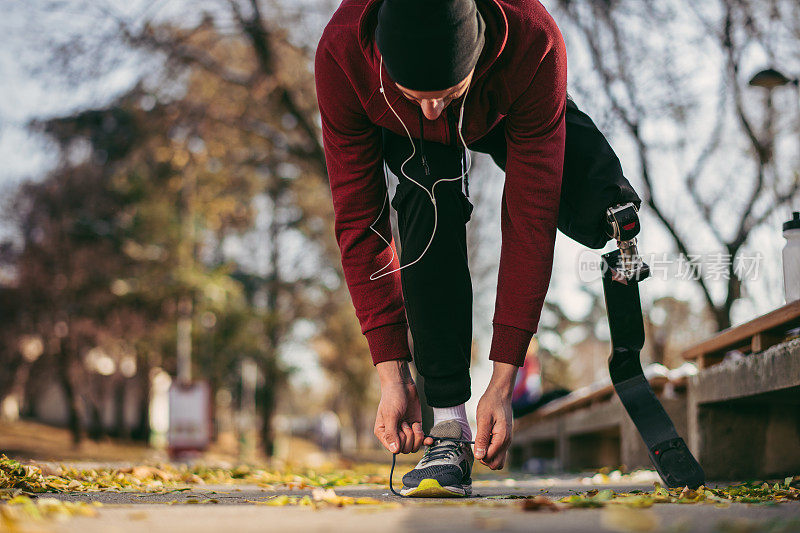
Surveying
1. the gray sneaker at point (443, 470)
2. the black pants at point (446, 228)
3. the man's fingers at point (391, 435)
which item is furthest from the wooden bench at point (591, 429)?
the man's fingers at point (391, 435)

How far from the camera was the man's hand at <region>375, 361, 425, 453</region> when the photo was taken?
2356 millimetres

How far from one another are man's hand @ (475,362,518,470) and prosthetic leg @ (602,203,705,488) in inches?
19.2

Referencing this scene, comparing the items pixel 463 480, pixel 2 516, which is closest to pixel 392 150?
pixel 463 480

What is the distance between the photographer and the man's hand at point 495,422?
2.25 m

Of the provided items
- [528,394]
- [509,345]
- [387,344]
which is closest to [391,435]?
[387,344]

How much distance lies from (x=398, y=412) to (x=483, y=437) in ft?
0.92

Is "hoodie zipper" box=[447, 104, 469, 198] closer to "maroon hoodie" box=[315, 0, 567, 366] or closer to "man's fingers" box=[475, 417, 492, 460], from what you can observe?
"maroon hoodie" box=[315, 0, 567, 366]

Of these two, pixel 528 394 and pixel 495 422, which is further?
pixel 528 394

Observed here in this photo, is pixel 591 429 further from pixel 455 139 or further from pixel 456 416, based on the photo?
pixel 455 139

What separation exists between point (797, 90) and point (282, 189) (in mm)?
16175

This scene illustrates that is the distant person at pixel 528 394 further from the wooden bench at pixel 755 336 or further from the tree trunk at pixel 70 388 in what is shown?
the tree trunk at pixel 70 388

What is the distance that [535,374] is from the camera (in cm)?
1485

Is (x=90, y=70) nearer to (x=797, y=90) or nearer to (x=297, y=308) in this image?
(x=797, y=90)

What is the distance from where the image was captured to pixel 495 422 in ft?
7.49
